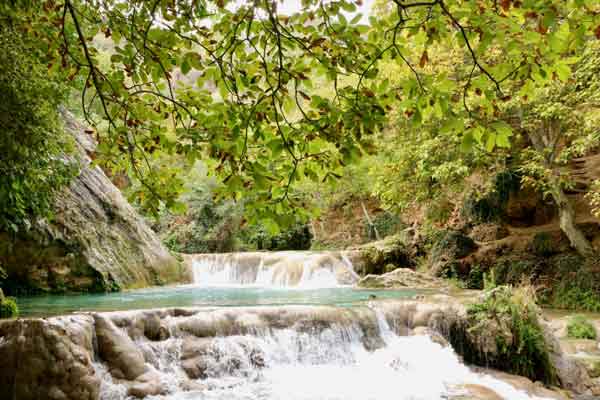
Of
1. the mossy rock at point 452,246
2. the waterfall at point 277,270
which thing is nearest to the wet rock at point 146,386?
the waterfall at point 277,270

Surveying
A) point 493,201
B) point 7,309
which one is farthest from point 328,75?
point 493,201

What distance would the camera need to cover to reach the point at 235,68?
2432 mm

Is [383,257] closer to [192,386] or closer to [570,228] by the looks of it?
[570,228]

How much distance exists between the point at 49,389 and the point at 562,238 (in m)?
12.1

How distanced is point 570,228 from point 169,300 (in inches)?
380

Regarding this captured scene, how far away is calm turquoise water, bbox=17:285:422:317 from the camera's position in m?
8.74

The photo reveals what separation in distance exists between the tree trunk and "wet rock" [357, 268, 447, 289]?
356cm

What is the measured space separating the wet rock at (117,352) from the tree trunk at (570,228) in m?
9.71

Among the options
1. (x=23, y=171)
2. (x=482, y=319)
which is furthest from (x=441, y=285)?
(x=23, y=171)

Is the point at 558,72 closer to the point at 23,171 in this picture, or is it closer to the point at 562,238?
the point at 23,171

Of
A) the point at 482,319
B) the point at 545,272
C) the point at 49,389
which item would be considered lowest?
the point at 49,389

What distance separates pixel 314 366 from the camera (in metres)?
6.93

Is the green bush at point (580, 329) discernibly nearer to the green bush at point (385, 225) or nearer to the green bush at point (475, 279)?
the green bush at point (475, 279)

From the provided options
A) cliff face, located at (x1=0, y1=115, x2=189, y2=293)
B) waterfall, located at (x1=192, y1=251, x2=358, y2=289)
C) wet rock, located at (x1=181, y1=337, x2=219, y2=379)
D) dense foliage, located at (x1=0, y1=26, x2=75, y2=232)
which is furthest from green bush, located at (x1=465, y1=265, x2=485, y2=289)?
dense foliage, located at (x1=0, y1=26, x2=75, y2=232)
